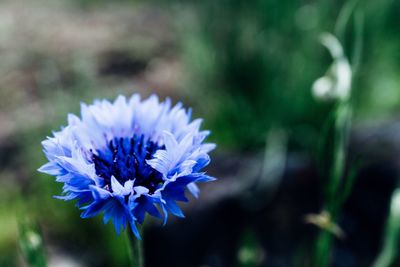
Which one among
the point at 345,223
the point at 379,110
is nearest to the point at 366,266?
the point at 345,223

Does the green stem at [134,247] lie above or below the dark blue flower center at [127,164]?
below

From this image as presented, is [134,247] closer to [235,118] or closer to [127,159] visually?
[127,159]

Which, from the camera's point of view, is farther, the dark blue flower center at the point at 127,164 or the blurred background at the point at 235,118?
the blurred background at the point at 235,118

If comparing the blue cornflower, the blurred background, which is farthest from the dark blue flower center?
the blurred background

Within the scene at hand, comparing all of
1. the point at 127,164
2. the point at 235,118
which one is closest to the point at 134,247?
the point at 127,164

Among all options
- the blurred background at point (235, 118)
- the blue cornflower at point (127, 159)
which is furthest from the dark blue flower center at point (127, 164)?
the blurred background at point (235, 118)

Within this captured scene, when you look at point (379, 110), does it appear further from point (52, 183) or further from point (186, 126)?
point (186, 126)

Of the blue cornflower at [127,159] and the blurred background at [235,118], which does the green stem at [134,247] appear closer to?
the blue cornflower at [127,159]
